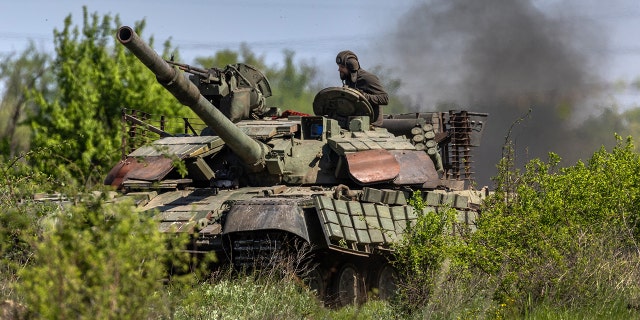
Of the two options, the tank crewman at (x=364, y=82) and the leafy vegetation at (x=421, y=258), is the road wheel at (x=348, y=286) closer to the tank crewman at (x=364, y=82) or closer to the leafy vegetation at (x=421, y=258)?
the leafy vegetation at (x=421, y=258)

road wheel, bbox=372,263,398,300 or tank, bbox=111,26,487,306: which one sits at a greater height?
tank, bbox=111,26,487,306

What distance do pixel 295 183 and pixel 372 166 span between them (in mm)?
1149

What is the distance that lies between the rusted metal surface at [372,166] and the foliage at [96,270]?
6.79m

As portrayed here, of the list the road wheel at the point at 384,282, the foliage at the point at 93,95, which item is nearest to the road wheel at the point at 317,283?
the road wheel at the point at 384,282

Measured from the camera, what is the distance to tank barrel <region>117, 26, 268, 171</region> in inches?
499

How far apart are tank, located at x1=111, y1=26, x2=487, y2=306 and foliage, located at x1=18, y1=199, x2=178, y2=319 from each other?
14.1 ft

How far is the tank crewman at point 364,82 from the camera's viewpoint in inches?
722

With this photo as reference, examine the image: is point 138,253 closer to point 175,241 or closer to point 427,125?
point 175,241

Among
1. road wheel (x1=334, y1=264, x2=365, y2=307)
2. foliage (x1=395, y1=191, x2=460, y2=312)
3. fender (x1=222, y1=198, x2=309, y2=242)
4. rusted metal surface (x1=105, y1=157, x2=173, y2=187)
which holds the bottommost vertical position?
road wheel (x1=334, y1=264, x2=365, y2=307)

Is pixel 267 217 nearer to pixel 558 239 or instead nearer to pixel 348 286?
pixel 348 286

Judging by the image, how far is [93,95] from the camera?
32.0 m

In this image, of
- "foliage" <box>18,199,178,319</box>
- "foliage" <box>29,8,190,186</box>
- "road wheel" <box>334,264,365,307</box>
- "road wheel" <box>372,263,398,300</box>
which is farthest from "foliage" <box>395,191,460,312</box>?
"foliage" <box>29,8,190,186</box>

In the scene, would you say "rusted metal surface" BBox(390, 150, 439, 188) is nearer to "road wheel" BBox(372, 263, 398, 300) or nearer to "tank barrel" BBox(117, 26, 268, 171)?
"road wheel" BBox(372, 263, 398, 300)

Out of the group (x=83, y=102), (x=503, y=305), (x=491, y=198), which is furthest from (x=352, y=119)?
(x=83, y=102)
